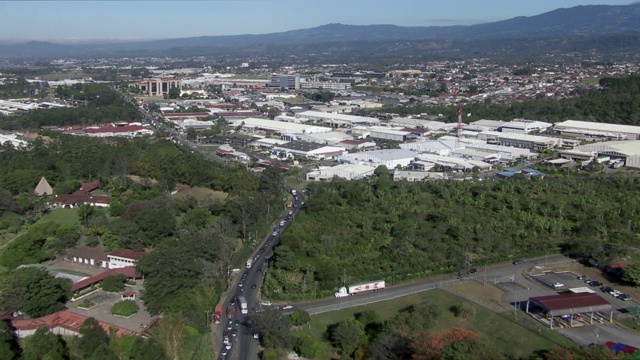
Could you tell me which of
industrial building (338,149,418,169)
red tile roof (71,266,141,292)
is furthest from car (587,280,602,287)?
industrial building (338,149,418,169)

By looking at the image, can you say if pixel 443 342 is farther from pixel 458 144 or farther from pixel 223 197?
pixel 458 144

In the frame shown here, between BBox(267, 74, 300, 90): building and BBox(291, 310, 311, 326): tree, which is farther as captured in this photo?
BBox(267, 74, 300, 90): building

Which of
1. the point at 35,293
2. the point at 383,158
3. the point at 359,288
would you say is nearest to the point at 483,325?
the point at 359,288

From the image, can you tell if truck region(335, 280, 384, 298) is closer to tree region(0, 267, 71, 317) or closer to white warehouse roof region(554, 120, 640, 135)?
tree region(0, 267, 71, 317)

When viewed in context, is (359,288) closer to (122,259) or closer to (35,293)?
(122,259)

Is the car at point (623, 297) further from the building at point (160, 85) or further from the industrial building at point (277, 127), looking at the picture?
the building at point (160, 85)

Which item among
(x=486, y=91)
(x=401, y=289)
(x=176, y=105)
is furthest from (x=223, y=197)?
(x=486, y=91)
